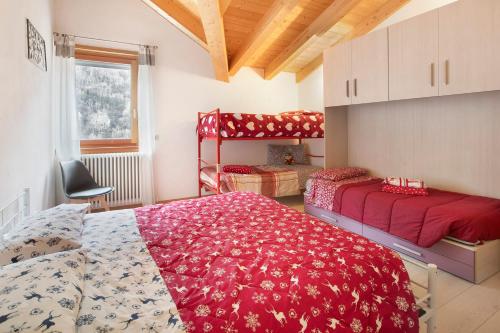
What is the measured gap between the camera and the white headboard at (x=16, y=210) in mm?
1711

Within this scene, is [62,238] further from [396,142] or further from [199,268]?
[396,142]

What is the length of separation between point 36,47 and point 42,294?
8.54 feet

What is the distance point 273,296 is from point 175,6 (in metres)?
3.92

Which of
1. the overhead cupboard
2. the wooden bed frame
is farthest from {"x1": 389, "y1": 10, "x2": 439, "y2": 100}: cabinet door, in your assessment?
the wooden bed frame

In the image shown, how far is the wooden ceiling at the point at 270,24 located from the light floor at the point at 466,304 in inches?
112

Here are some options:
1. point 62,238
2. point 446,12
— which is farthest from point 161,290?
point 446,12

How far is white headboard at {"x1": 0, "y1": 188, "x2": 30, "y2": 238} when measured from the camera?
171 centimetres

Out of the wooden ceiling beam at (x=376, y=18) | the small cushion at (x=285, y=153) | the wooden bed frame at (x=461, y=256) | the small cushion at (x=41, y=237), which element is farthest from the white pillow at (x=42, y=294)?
the wooden ceiling beam at (x=376, y=18)

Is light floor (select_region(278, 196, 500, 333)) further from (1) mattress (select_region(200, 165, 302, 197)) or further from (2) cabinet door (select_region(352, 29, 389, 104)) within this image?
(1) mattress (select_region(200, 165, 302, 197))

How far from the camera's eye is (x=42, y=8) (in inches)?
113

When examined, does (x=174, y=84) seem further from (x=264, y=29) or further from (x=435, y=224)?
(x=435, y=224)

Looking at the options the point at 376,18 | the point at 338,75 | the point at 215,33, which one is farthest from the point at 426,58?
the point at 215,33

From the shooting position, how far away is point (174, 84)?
4277mm

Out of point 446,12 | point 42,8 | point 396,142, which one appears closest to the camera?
point 446,12
